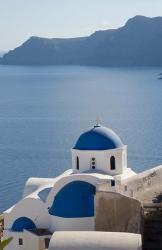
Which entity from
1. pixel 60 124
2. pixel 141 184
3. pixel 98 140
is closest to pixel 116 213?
pixel 141 184

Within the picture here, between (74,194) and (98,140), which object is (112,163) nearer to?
(98,140)

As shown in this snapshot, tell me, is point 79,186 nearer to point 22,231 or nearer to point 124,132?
point 22,231

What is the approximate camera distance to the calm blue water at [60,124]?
4050 cm

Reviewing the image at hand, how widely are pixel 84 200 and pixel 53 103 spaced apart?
211 ft

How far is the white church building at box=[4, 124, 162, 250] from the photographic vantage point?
1831cm

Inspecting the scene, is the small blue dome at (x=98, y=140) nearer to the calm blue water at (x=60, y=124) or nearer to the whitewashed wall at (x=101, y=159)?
the whitewashed wall at (x=101, y=159)

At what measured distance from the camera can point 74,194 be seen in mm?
18422

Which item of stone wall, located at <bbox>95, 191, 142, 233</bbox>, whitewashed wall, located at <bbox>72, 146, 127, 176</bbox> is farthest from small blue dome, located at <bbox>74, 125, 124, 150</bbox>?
stone wall, located at <bbox>95, 191, 142, 233</bbox>

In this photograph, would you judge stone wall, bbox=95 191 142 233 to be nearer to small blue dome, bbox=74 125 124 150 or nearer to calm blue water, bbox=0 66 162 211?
small blue dome, bbox=74 125 124 150

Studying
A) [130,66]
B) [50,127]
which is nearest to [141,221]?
[50,127]

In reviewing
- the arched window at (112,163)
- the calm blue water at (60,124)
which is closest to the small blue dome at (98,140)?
the arched window at (112,163)

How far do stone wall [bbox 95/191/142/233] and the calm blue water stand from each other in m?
13.5

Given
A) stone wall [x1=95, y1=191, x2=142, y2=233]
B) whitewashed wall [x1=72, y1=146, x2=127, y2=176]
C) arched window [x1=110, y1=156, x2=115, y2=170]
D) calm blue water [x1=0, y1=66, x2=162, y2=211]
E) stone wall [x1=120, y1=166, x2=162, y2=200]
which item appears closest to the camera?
stone wall [x1=95, y1=191, x2=142, y2=233]

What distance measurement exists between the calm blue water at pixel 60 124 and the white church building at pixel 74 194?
10865 mm
